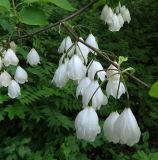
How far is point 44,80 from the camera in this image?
170 inches

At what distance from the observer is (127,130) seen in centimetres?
98

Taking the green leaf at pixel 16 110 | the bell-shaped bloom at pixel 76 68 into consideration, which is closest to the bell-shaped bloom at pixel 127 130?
the bell-shaped bloom at pixel 76 68

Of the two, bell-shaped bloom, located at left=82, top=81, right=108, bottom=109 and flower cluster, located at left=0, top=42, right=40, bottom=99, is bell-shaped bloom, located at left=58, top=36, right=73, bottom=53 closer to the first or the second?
flower cluster, located at left=0, top=42, right=40, bottom=99

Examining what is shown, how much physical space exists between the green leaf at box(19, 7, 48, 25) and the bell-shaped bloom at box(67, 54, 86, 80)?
200 mm

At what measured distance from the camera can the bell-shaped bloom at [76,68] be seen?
1.21 m

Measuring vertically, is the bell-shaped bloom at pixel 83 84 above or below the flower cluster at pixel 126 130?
above

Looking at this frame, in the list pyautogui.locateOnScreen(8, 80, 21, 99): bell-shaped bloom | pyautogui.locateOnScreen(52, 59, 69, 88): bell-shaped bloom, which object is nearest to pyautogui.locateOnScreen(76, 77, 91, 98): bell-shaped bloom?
pyautogui.locateOnScreen(52, 59, 69, 88): bell-shaped bloom

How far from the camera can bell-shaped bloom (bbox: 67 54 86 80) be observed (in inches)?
47.5

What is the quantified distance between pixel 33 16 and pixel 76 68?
8.9 inches

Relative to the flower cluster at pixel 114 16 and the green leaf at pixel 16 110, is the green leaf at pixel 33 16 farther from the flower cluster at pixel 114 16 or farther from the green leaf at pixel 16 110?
the green leaf at pixel 16 110

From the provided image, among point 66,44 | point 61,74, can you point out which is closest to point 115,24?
point 66,44

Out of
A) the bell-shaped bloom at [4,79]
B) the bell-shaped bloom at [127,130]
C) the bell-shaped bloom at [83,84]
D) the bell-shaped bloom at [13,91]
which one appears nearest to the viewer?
the bell-shaped bloom at [127,130]

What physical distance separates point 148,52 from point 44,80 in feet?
8.01

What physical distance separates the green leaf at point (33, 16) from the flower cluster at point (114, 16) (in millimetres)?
508
